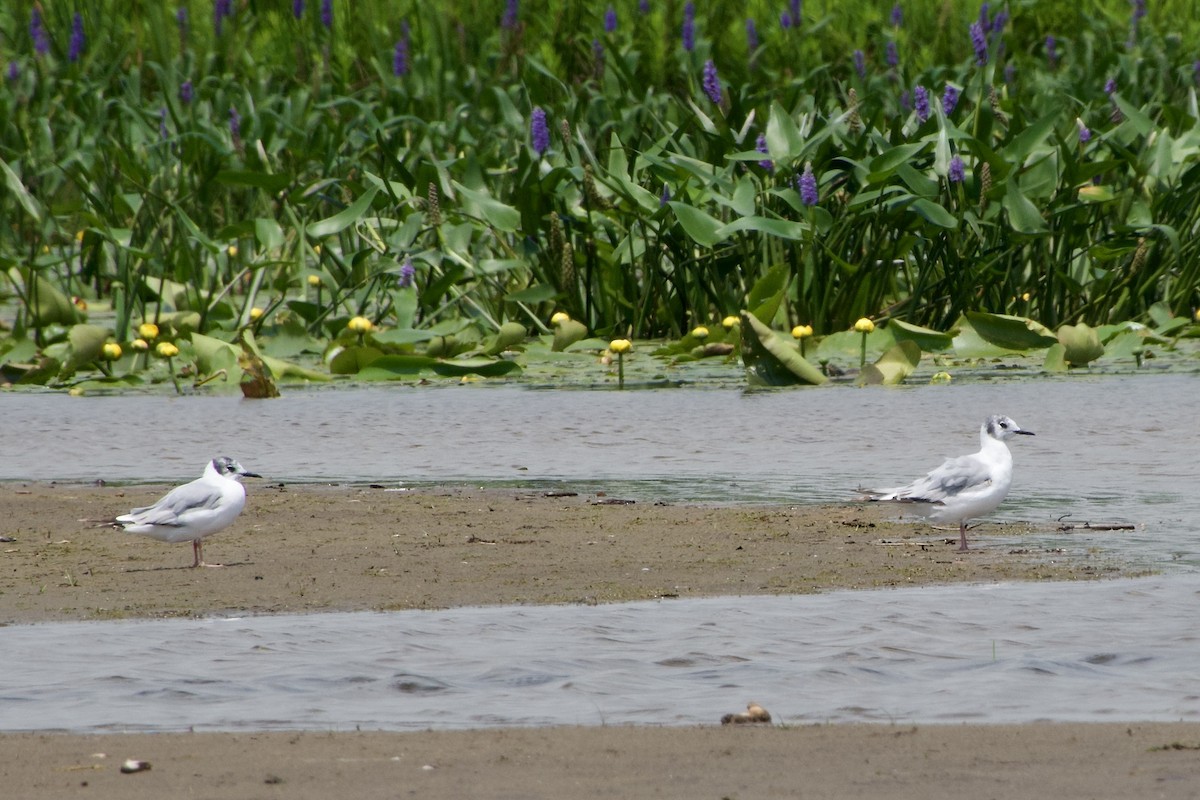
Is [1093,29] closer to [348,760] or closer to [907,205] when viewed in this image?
[907,205]

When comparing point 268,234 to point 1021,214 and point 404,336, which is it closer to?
point 404,336

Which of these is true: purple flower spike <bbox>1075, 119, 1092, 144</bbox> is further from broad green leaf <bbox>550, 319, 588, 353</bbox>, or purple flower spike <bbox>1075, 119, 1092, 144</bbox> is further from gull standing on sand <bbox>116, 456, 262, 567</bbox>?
gull standing on sand <bbox>116, 456, 262, 567</bbox>

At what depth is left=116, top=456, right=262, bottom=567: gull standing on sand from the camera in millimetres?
5703

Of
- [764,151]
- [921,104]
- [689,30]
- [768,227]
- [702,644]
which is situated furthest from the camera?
[689,30]

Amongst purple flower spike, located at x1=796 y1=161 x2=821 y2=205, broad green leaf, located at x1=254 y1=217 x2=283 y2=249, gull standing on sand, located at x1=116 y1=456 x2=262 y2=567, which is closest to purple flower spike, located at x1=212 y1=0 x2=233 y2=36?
broad green leaf, located at x1=254 y1=217 x2=283 y2=249

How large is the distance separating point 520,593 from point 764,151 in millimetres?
6239

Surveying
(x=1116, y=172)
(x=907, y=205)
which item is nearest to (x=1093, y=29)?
(x=1116, y=172)

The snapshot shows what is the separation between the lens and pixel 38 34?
16.6 meters

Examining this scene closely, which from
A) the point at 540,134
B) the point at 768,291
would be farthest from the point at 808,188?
the point at 540,134

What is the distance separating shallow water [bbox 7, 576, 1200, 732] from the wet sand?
6.5 inches

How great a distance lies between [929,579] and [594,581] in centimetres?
86

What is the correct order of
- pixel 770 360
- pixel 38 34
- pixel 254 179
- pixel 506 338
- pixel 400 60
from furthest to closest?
1. pixel 38 34
2. pixel 400 60
3. pixel 254 179
4. pixel 506 338
5. pixel 770 360

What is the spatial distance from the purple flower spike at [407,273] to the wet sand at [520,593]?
13.5 ft

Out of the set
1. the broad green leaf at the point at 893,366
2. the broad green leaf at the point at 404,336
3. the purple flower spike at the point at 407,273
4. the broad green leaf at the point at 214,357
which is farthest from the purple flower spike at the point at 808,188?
the broad green leaf at the point at 214,357
